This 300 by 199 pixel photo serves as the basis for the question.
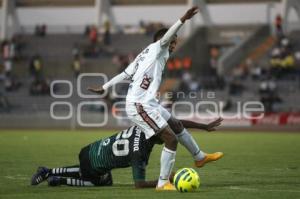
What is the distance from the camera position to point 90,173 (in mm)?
13148

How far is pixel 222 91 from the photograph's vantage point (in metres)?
42.3

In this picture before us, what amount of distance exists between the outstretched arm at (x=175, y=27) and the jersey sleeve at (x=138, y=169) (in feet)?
5.77

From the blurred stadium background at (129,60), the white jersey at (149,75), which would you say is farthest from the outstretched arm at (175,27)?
the blurred stadium background at (129,60)

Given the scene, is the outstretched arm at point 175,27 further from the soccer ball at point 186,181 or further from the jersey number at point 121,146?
the soccer ball at point 186,181

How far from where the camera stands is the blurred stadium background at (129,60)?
32.7 m

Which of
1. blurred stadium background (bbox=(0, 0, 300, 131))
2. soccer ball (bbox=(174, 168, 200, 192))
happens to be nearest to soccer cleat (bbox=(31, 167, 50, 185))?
soccer ball (bbox=(174, 168, 200, 192))

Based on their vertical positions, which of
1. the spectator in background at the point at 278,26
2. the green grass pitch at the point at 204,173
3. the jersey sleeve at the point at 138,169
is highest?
the jersey sleeve at the point at 138,169

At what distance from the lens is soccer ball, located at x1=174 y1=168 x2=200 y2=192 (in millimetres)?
12039

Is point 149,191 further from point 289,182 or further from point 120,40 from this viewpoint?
point 120,40

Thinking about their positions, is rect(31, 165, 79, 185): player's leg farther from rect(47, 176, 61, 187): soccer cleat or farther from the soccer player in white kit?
the soccer player in white kit

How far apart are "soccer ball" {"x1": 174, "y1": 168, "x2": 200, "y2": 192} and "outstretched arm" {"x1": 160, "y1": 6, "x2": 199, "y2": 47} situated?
77.3 inches

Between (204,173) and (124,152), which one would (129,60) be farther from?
(124,152)

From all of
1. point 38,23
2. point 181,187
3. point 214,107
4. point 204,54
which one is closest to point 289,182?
point 181,187

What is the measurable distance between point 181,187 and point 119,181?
224 centimetres
